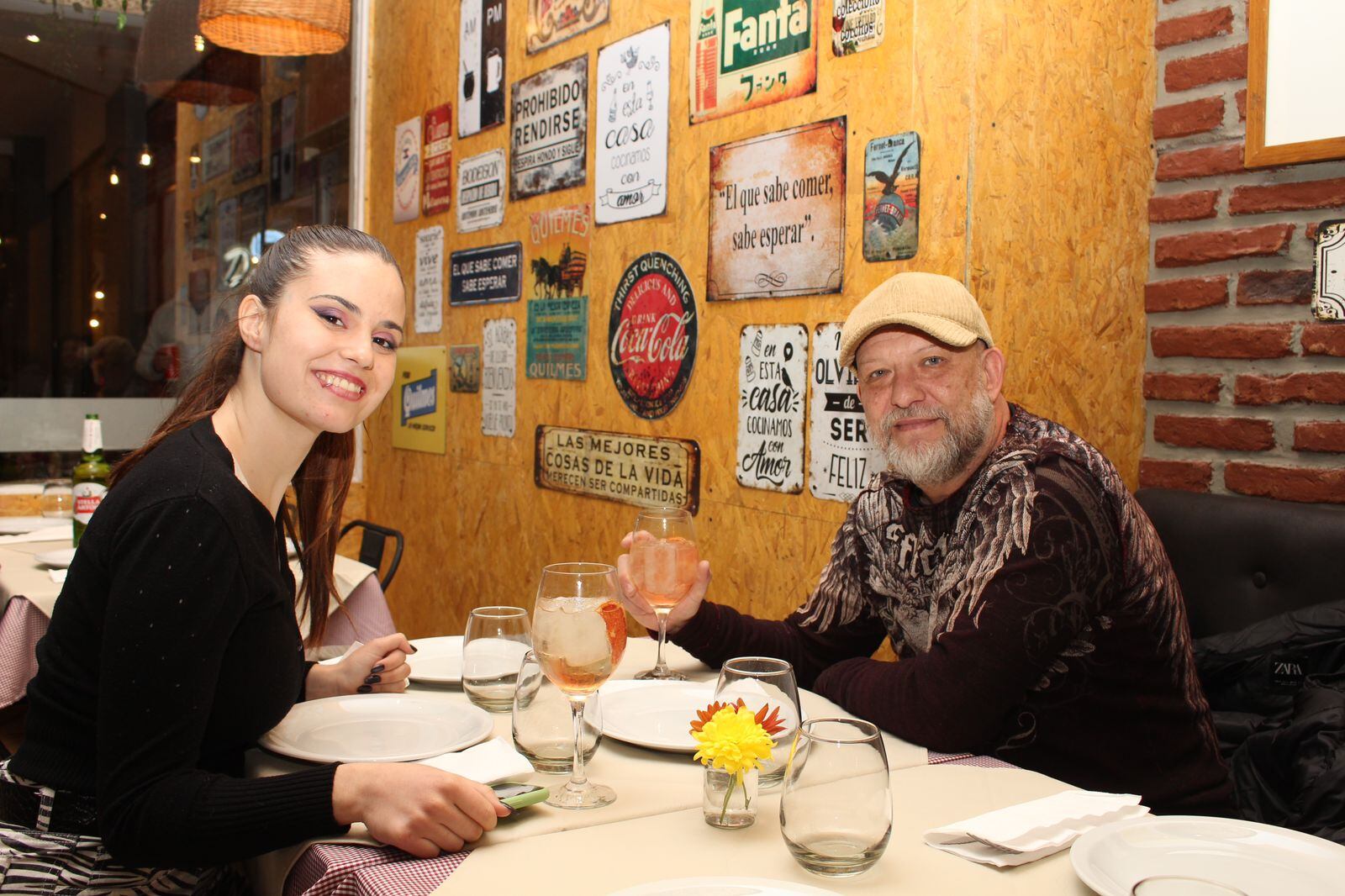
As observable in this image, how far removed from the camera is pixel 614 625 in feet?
4.12

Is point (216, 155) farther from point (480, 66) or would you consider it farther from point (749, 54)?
point (749, 54)

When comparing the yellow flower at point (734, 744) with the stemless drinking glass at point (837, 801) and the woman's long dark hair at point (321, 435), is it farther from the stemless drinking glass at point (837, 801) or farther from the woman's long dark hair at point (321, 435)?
the woman's long dark hair at point (321, 435)

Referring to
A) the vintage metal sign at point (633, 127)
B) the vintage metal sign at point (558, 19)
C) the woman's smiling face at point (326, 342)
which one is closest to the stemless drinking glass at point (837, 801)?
the woman's smiling face at point (326, 342)

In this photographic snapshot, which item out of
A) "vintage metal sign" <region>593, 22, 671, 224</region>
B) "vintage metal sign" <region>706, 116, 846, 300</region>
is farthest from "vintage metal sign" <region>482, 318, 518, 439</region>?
"vintage metal sign" <region>706, 116, 846, 300</region>

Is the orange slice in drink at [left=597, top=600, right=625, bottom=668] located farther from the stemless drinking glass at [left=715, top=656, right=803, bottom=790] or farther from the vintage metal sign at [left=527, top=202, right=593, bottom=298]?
the vintage metal sign at [left=527, top=202, right=593, bottom=298]

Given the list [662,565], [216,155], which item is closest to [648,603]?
[662,565]

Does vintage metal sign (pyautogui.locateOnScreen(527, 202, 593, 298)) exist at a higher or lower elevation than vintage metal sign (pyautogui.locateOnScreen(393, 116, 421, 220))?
lower

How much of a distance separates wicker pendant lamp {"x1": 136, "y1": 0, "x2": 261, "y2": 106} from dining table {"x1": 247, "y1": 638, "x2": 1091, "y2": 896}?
14.6 ft

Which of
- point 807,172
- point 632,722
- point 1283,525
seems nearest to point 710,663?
point 632,722

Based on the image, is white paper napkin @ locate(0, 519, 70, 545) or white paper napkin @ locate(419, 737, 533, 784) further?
white paper napkin @ locate(0, 519, 70, 545)

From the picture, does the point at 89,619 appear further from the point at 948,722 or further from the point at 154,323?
the point at 154,323

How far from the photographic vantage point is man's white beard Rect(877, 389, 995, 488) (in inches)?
73.5

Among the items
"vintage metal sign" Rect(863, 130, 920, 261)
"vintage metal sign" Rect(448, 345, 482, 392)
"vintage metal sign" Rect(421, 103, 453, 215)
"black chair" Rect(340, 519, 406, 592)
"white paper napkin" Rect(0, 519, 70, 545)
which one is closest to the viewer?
"vintage metal sign" Rect(863, 130, 920, 261)

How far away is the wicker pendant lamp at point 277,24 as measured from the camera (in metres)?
3.85
